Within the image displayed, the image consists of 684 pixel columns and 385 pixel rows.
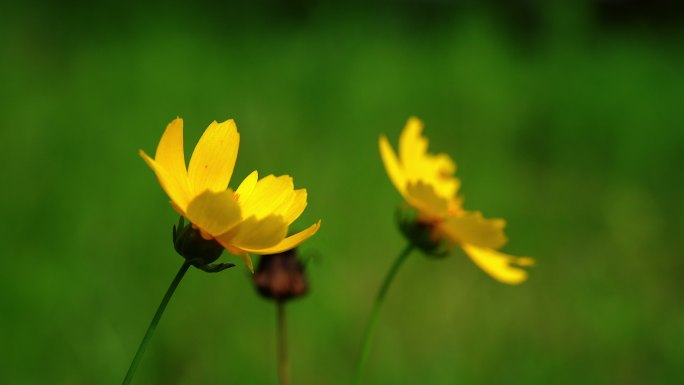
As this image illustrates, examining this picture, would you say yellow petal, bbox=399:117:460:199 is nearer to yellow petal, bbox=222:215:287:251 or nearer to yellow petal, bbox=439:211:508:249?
yellow petal, bbox=439:211:508:249

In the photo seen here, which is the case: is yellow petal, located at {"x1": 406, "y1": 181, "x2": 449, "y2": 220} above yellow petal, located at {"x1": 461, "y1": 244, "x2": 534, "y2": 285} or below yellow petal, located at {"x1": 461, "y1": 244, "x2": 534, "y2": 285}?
above

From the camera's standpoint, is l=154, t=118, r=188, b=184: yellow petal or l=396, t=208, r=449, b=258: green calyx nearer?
l=154, t=118, r=188, b=184: yellow petal

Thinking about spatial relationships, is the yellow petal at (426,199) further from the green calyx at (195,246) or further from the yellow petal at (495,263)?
the green calyx at (195,246)

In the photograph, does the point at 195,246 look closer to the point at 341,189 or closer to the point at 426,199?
the point at 426,199

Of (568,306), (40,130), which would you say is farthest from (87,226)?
(568,306)

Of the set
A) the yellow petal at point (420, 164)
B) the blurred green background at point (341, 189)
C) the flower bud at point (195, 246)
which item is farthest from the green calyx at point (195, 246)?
the yellow petal at point (420, 164)

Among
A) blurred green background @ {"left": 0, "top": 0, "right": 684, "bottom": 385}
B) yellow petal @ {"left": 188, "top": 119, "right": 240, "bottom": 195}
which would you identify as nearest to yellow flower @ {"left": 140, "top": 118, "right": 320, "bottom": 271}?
yellow petal @ {"left": 188, "top": 119, "right": 240, "bottom": 195}

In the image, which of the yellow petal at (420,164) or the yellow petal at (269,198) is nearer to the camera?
the yellow petal at (269,198)
